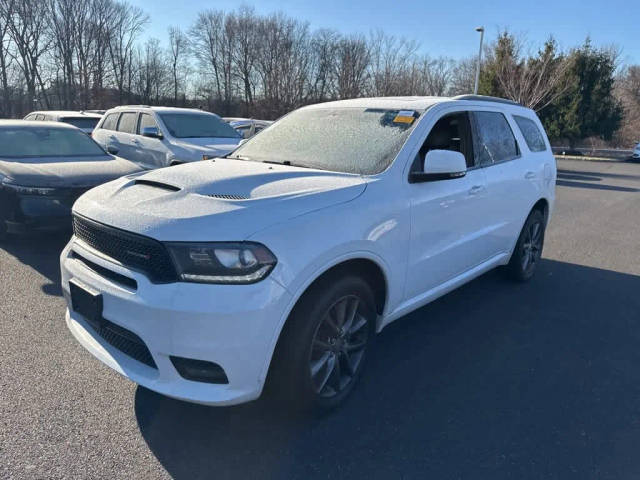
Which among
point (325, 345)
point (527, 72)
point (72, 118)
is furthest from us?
point (527, 72)

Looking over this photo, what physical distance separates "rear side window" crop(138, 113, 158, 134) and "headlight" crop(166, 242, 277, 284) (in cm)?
806

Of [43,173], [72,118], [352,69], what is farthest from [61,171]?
[352,69]

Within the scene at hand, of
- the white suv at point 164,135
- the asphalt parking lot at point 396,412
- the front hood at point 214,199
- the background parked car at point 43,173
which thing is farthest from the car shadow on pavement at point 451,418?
the white suv at point 164,135

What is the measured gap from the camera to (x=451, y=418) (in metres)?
2.90

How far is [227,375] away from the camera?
2.31 m

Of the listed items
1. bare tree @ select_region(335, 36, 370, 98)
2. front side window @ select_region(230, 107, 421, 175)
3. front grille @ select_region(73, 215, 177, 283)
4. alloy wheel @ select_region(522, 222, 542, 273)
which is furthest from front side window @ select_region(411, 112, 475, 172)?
bare tree @ select_region(335, 36, 370, 98)

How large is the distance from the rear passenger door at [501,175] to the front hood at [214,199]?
165cm

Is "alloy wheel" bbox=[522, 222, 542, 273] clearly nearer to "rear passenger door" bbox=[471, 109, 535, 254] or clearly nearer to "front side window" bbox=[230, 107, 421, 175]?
"rear passenger door" bbox=[471, 109, 535, 254]

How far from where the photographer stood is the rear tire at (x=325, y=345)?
8.21 ft

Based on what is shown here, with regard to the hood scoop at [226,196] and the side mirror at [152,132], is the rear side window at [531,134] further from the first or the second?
the side mirror at [152,132]

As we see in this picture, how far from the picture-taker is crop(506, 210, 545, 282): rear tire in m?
5.11

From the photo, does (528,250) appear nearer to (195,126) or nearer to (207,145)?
(207,145)

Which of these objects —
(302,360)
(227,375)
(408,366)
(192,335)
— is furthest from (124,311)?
(408,366)

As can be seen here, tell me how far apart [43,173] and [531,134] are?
551 cm
